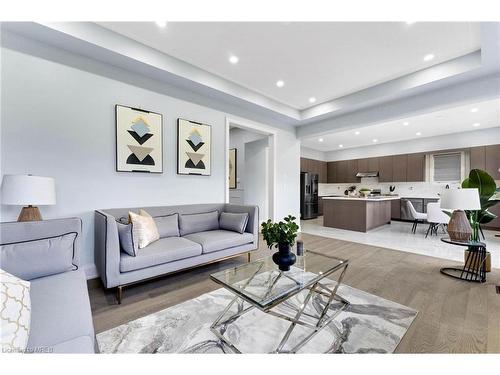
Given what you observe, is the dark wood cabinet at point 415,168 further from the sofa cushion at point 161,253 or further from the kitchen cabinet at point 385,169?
the sofa cushion at point 161,253

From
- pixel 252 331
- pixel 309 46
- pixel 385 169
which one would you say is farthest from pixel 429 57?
pixel 385 169

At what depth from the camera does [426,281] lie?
255 cm

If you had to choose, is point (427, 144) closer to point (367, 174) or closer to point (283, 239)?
point (367, 174)

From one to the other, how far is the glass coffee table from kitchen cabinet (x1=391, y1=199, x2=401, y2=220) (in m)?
6.42

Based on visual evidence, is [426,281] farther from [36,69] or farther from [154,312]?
[36,69]

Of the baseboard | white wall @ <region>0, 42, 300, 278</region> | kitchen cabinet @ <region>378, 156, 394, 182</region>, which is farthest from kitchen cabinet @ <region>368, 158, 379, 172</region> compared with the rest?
the baseboard

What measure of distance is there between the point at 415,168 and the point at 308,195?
347cm

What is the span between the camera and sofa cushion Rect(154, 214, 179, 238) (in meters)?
2.76

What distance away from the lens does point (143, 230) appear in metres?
2.34

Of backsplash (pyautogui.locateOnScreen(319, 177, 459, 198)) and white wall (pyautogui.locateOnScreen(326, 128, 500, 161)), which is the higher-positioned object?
white wall (pyautogui.locateOnScreen(326, 128, 500, 161))

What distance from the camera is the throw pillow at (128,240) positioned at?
218 centimetres

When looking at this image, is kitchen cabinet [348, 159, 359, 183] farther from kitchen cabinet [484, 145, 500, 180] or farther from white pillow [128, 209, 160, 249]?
white pillow [128, 209, 160, 249]

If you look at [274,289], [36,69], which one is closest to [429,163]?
[274,289]
